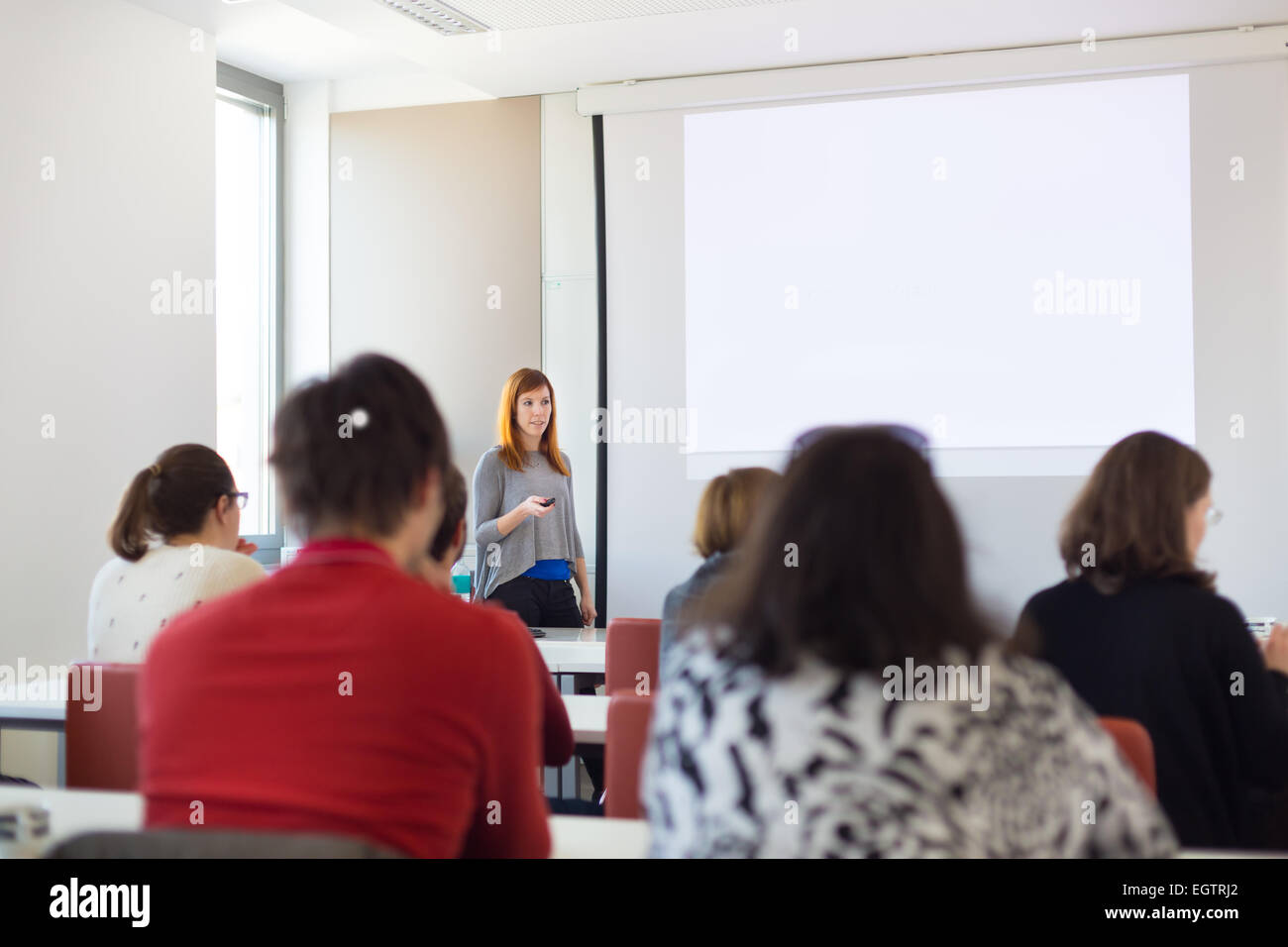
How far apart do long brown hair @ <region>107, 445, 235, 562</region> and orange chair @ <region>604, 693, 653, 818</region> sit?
113 centimetres

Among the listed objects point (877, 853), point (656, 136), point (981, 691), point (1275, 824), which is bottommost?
point (1275, 824)

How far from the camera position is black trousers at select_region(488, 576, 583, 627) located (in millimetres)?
4504

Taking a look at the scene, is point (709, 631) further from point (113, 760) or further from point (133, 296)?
point (133, 296)

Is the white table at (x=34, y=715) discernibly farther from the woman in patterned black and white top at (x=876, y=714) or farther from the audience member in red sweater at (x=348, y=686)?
the woman in patterned black and white top at (x=876, y=714)

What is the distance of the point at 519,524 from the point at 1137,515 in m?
2.86

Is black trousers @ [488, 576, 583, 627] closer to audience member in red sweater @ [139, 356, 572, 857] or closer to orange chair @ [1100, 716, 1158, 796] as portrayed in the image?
orange chair @ [1100, 716, 1158, 796]

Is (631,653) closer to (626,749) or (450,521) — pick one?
(450,521)

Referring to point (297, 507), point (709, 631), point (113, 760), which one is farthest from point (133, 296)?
point (709, 631)

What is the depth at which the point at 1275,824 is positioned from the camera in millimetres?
1963

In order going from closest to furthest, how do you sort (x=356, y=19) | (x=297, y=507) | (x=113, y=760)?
(x=297, y=507) < (x=113, y=760) < (x=356, y=19)

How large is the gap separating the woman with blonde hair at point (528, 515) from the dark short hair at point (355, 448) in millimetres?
3125

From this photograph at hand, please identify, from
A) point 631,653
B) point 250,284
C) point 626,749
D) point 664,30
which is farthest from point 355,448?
point 250,284

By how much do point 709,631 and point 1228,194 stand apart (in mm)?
4196
